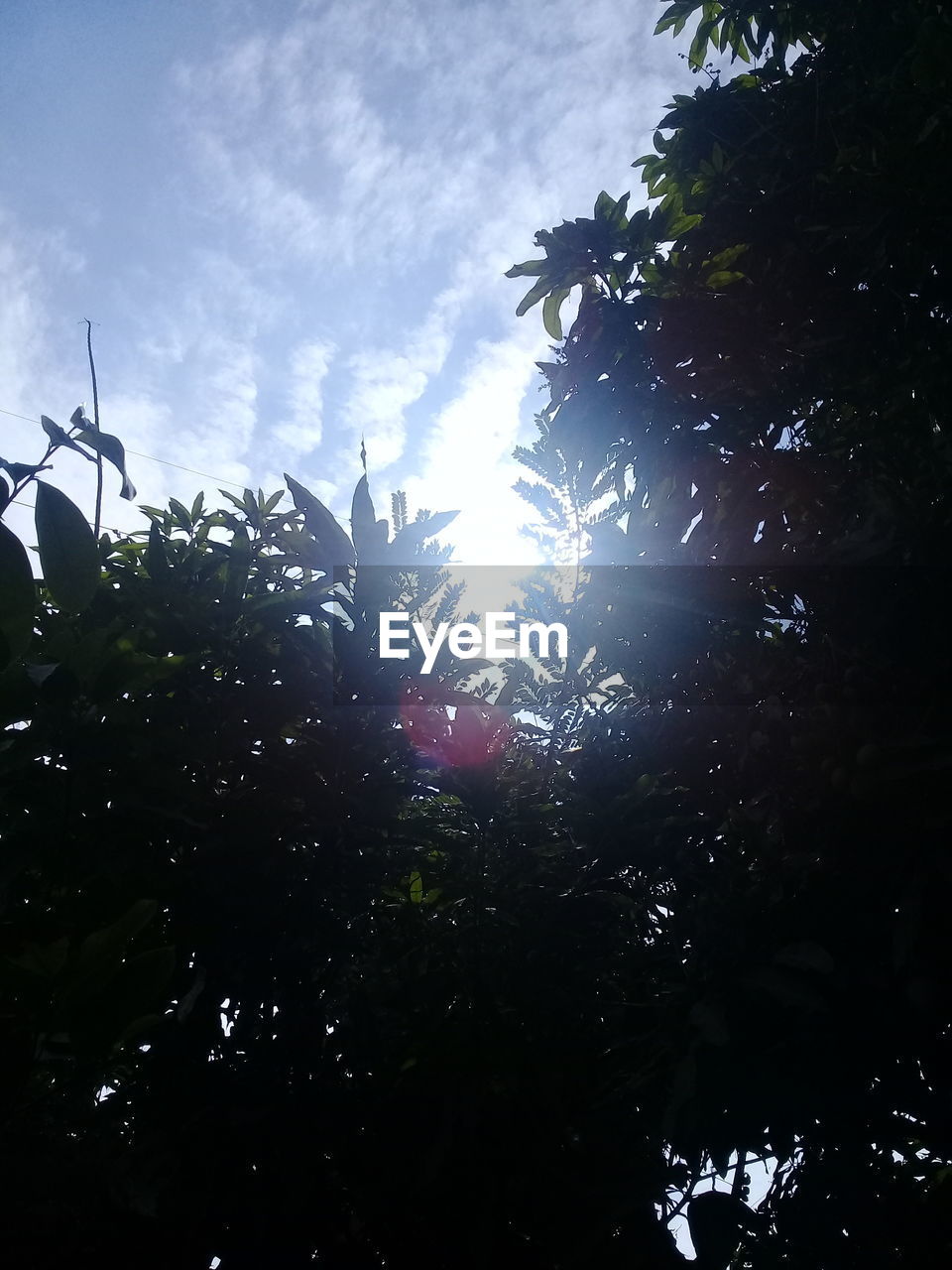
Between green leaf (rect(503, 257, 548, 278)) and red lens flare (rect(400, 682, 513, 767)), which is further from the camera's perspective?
green leaf (rect(503, 257, 548, 278))

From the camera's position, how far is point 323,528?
360 centimetres

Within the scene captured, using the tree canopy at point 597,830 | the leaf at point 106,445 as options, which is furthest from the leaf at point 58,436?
the tree canopy at point 597,830

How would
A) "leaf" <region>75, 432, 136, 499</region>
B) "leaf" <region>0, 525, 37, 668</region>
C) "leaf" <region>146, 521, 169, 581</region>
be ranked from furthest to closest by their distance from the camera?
"leaf" <region>146, 521, 169, 581</region> → "leaf" <region>75, 432, 136, 499</region> → "leaf" <region>0, 525, 37, 668</region>

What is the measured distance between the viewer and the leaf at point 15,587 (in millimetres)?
915

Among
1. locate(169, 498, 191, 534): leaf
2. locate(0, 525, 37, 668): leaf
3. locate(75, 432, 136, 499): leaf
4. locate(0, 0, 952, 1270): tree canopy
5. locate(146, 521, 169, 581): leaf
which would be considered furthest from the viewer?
locate(169, 498, 191, 534): leaf

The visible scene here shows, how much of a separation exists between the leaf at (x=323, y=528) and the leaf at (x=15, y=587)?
2.68 meters

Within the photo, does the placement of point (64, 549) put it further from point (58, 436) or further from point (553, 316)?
point (553, 316)

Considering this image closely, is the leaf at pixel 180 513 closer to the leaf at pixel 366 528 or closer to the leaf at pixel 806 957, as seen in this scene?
the leaf at pixel 366 528

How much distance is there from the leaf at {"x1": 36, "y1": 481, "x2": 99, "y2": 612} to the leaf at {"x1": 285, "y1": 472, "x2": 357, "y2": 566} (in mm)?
2620

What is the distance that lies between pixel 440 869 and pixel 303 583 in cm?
142

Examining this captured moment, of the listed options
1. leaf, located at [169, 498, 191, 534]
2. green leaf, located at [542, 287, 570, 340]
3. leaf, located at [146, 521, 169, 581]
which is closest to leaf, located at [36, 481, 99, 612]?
leaf, located at [146, 521, 169, 581]

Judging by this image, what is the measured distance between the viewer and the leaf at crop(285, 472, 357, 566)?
11.7 feet

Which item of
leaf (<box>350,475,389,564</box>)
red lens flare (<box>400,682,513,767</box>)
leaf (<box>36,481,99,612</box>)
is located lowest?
leaf (<box>36,481,99,612</box>)

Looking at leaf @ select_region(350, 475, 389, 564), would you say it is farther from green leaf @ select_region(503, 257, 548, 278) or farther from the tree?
green leaf @ select_region(503, 257, 548, 278)
